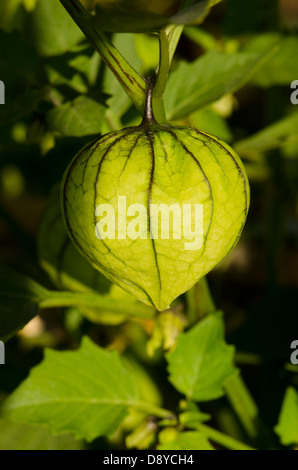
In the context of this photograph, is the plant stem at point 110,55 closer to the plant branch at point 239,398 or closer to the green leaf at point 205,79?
the green leaf at point 205,79

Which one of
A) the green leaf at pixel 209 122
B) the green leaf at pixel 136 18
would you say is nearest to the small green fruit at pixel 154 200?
the green leaf at pixel 136 18

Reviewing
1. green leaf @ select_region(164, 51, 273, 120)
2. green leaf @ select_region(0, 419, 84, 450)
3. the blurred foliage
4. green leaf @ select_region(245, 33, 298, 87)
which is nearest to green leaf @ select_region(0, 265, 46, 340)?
the blurred foliage

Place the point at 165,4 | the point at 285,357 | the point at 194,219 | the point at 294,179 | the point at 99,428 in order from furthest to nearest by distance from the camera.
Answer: the point at 165,4 → the point at 294,179 → the point at 285,357 → the point at 99,428 → the point at 194,219

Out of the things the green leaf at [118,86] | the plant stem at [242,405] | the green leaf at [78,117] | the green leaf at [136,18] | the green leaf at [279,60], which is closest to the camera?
the green leaf at [136,18]

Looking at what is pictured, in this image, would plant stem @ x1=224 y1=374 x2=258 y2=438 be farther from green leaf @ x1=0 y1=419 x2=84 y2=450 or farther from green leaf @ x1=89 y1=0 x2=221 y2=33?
green leaf @ x1=89 y1=0 x2=221 y2=33

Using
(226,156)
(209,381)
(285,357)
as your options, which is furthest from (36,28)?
(285,357)

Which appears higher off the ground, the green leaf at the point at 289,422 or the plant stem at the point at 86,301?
the plant stem at the point at 86,301
